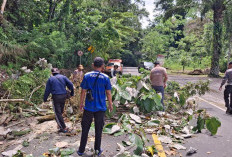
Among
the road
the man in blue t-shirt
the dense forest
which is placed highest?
the dense forest

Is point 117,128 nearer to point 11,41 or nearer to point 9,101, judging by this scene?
point 9,101

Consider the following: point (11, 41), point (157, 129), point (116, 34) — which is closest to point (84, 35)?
point (116, 34)

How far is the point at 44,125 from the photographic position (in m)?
6.38

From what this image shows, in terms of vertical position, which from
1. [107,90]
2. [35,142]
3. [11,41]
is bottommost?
[35,142]

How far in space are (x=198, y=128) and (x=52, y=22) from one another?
49.8ft

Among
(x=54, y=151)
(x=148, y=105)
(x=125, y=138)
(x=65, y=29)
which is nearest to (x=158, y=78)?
(x=148, y=105)

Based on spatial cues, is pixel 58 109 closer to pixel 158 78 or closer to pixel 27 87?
pixel 27 87

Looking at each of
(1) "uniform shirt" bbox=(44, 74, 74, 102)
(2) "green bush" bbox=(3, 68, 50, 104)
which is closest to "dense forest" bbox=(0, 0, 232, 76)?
(2) "green bush" bbox=(3, 68, 50, 104)

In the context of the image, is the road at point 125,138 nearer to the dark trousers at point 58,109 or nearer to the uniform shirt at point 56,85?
the dark trousers at point 58,109

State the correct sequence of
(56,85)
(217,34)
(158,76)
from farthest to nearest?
(217,34) < (158,76) < (56,85)

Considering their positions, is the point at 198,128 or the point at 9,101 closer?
the point at 198,128

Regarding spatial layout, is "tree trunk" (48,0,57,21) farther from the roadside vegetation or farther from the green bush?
the green bush

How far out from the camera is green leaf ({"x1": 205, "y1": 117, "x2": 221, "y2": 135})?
5631 mm

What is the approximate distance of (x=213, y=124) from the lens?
18.6ft
